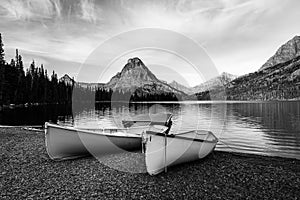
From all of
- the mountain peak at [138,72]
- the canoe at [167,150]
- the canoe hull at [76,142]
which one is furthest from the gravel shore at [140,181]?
the mountain peak at [138,72]

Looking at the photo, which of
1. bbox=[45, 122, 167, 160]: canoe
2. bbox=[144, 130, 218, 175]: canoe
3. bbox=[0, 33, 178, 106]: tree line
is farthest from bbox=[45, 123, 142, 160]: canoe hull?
bbox=[0, 33, 178, 106]: tree line

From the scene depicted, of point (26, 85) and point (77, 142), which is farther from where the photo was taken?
point (26, 85)

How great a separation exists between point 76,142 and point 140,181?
5267 mm

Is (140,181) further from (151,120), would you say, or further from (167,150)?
(151,120)

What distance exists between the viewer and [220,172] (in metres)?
10.7

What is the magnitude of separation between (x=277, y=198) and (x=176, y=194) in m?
4.06

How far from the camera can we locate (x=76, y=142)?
12328 mm

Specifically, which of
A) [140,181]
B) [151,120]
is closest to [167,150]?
[140,181]

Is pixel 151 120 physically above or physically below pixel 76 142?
above

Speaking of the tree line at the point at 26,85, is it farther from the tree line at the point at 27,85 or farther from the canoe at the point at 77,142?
the canoe at the point at 77,142

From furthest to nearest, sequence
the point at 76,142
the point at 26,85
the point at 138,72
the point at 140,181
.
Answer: the point at 138,72, the point at 26,85, the point at 76,142, the point at 140,181

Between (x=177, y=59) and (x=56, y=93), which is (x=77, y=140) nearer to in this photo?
(x=177, y=59)

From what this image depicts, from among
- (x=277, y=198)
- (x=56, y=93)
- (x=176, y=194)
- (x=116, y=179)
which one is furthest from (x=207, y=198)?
(x=56, y=93)

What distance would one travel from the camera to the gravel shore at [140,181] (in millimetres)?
7898
